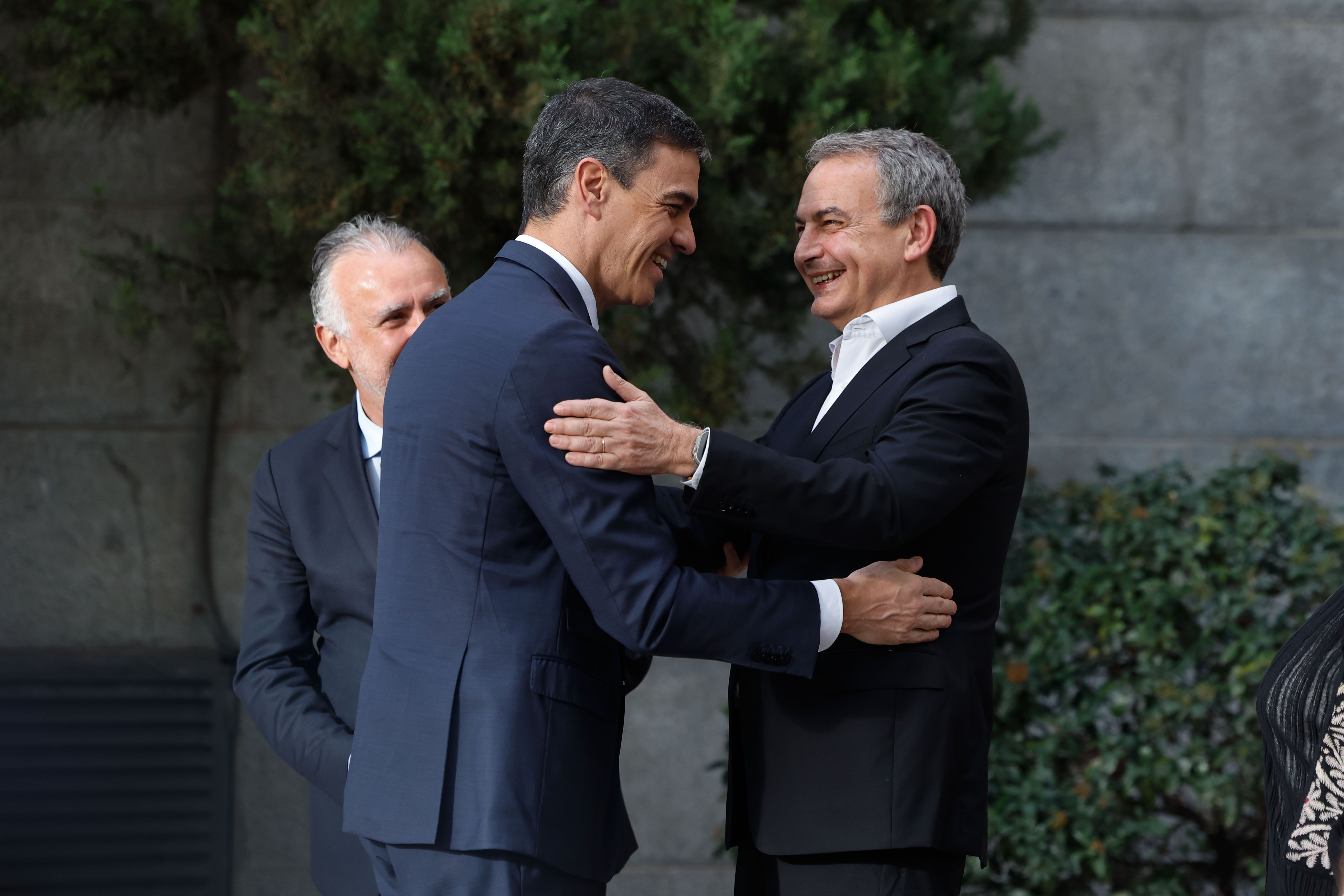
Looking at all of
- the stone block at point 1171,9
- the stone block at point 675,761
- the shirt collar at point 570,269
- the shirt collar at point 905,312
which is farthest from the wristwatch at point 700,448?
the stone block at point 1171,9

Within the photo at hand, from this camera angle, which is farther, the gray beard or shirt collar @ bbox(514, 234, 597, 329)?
the gray beard

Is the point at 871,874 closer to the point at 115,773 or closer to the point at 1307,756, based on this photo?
the point at 1307,756

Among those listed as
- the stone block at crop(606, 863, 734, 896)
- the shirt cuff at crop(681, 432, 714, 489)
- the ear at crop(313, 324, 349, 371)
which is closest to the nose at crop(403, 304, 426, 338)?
the ear at crop(313, 324, 349, 371)

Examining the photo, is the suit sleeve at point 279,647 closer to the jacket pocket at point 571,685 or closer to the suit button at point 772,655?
the jacket pocket at point 571,685

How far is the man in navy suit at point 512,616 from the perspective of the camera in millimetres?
1818

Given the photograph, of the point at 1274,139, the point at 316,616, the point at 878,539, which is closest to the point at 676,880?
the point at 316,616

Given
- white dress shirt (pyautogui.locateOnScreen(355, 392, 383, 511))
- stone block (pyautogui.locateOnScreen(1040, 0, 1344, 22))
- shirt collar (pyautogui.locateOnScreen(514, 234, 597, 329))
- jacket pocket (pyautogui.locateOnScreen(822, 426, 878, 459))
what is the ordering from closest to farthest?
shirt collar (pyautogui.locateOnScreen(514, 234, 597, 329)) → jacket pocket (pyautogui.locateOnScreen(822, 426, 878, 459)) → white dress shirt (pyautogui.locateOnScreen(355, 392, 383, 511)) → stone block (pyautogui.locateOnScreen(1040, 0, 1344, 22))

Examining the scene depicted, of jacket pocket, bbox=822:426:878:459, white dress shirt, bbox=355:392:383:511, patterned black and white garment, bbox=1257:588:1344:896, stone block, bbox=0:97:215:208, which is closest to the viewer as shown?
patterned black and white garment, bbox=1257:588:1344:896

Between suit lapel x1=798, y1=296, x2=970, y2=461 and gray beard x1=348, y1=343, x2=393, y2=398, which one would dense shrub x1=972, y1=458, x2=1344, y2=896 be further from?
gray beard x1=348, y1=343, x2=393, y2=398

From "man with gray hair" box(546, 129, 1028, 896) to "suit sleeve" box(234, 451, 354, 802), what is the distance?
80cm

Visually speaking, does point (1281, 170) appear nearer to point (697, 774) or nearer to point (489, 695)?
point (697, 774)

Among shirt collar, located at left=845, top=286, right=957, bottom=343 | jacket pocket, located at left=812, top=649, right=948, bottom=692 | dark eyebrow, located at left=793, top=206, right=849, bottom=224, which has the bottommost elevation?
jacket pocket, located at left=812, top=649, right=948, bottom=692

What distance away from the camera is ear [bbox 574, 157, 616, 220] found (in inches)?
80.2

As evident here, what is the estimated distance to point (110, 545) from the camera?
472cm
